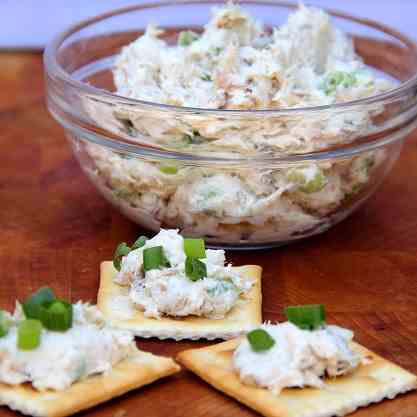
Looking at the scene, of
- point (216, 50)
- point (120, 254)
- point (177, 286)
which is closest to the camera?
point (177, 286)

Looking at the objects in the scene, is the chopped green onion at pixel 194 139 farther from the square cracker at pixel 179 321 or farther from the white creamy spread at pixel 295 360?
the white creamy spread at pixel 295 360

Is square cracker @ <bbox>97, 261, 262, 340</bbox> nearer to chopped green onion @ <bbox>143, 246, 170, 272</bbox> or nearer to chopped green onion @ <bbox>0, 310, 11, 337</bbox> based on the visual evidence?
chopped green onion @ <bbox>143, 246, 170, 272</bbox>

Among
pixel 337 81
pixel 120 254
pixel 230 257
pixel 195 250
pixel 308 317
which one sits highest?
pixel 337 81

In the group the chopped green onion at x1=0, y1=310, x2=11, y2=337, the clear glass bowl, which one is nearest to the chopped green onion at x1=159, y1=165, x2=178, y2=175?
the clear glass bowl

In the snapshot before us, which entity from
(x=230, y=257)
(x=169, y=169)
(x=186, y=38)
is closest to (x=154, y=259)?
(x=169, y=169)

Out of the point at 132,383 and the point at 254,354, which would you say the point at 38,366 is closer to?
the point at 132,383

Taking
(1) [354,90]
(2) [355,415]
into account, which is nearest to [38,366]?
(2) [355,415]

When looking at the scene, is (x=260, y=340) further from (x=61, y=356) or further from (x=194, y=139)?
(x=194, y=139)
